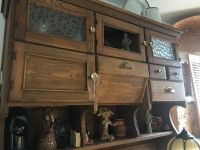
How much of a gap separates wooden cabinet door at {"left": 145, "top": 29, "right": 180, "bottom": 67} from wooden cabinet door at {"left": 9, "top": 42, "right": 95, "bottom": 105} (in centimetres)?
50

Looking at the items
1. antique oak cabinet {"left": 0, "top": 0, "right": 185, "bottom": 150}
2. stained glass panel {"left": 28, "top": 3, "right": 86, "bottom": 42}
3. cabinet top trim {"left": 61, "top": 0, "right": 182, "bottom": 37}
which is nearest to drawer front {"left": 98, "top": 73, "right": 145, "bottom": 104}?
antique oak cabinet {"left": 0, "top": 0, "right": 185, "bottom": 150}

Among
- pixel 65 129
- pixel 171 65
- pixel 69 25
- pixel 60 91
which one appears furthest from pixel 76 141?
pixel 171 65

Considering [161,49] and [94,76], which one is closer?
[94,76]

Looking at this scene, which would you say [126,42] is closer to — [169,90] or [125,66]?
[125,66]

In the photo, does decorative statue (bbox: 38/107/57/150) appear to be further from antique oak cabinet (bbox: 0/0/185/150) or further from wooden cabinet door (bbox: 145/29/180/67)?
wooden cabinet door (bbox: 145/29/180/67)

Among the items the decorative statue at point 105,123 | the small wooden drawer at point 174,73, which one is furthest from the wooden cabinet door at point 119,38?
the decorative statue at point 105,123

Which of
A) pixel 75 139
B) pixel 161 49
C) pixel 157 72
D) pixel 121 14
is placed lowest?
pixel 75 139

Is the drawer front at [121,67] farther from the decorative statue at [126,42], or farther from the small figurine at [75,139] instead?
the small figurine at [75,139]

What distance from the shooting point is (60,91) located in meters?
0.77

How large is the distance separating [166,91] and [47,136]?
0.84 metres

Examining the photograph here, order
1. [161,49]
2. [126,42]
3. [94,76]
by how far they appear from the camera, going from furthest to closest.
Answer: [161,49], [126,42], [94,76]

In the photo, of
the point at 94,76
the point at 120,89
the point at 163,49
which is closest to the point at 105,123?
the point at 120,89

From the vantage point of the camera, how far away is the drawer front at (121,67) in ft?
3.00

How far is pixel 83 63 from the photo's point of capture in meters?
0.86
